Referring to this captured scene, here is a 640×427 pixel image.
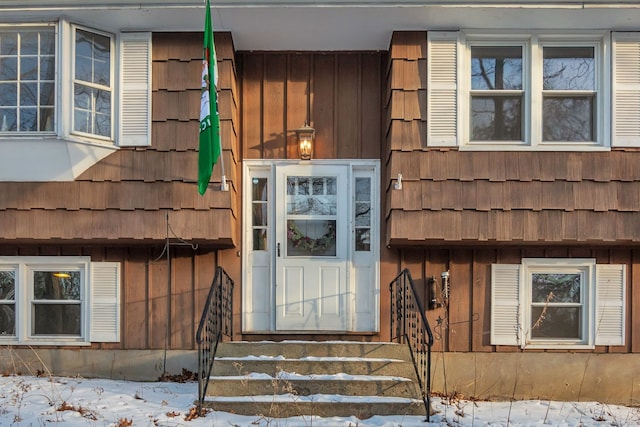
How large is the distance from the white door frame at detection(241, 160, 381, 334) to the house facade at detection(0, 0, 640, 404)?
0.08 ft

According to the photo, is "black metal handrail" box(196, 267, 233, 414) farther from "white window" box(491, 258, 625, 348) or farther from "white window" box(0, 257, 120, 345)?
"white window" box(491, 258, 625, 348)

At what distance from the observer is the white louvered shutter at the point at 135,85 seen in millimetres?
7070

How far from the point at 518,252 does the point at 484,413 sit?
1.96 metres

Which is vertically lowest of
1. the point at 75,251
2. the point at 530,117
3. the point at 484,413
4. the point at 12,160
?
the point at 484,413

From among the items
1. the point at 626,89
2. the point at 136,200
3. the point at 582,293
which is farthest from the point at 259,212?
the point at 626,89

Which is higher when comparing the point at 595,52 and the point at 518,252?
the point at 595,52

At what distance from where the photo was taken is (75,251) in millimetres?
7402

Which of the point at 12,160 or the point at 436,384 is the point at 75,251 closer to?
the point at 12,160

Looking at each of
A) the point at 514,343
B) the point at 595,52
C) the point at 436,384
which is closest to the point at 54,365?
the point at 436,384

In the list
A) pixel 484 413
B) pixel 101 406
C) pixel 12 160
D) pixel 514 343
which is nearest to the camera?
pixel 101 406

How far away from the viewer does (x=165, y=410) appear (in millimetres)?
5668

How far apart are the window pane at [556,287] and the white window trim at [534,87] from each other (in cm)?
149

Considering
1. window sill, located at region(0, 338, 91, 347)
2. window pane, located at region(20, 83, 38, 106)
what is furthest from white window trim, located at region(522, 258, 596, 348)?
window pane, located at region(20, 83, 38, 106)

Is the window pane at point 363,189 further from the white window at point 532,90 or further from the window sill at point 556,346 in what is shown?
the window sill at point 556,346
